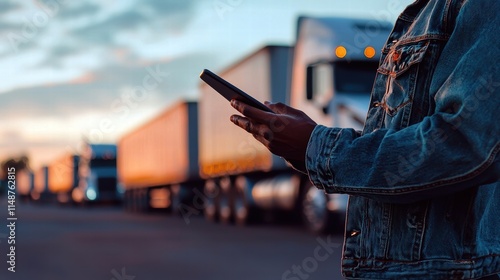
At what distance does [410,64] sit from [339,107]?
490 inches

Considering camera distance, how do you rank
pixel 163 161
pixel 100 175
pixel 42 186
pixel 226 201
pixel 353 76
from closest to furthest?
pixel 353 76 < pixel 226 201 < pixel 163 161 < pixel 100 175 < pixel 42 186

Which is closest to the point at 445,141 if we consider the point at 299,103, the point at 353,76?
the point at 353,76

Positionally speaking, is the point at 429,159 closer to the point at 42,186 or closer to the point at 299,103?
the point at 299,103

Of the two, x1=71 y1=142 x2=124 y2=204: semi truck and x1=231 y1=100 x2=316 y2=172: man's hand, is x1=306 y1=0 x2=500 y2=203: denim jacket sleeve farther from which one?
x1=71 y1=142 x2=124 y2=204: semi truck

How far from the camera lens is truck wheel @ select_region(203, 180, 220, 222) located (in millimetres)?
23203

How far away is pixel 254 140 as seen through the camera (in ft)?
62.5

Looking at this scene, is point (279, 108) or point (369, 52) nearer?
point (279, 108)

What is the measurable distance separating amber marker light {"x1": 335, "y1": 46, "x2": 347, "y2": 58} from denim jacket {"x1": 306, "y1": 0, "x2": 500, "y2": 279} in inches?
502

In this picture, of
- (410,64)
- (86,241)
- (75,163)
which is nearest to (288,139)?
(410,64)

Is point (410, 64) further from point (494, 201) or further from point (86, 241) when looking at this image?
point (86, 241)

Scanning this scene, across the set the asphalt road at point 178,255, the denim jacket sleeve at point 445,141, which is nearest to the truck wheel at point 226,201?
the asphalt road at point 178,255

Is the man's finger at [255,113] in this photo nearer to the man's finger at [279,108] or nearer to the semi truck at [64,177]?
the man's finger at [279,108]

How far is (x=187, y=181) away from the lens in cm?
2755

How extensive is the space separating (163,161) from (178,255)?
18.4 m
